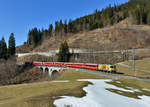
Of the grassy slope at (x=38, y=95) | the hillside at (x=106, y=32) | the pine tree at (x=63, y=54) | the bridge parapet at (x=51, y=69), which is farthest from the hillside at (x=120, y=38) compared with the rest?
the grassy slope at (x=38, y=95)

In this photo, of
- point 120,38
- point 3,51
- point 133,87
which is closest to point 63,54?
point 3,51

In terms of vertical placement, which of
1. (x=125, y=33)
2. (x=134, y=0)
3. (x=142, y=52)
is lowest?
(x=142, y=52)

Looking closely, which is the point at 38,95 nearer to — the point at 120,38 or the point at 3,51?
the point at 3,51

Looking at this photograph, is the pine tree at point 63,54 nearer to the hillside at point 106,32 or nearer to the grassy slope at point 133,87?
the hillside at point 106,32

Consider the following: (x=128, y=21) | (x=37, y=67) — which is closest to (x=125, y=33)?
(x=128, y=21)

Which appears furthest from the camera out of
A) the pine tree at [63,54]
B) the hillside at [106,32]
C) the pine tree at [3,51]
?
the hillside at [106,32]

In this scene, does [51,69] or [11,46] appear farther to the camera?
[11,46]

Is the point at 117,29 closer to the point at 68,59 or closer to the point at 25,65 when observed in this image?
the point at 68,59

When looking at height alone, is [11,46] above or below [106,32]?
below

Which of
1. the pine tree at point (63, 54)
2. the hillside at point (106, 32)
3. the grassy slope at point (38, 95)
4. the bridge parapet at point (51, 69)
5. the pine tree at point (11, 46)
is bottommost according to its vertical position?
the bridge parapet at point (51, 69)

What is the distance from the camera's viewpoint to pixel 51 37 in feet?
559

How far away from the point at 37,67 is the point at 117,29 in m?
92.2

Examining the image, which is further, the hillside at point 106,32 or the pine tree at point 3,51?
the hillside at point 106,32

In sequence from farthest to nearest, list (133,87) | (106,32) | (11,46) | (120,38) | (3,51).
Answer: (106,32), (120,38), (11,46), (3,51), (133,87)
